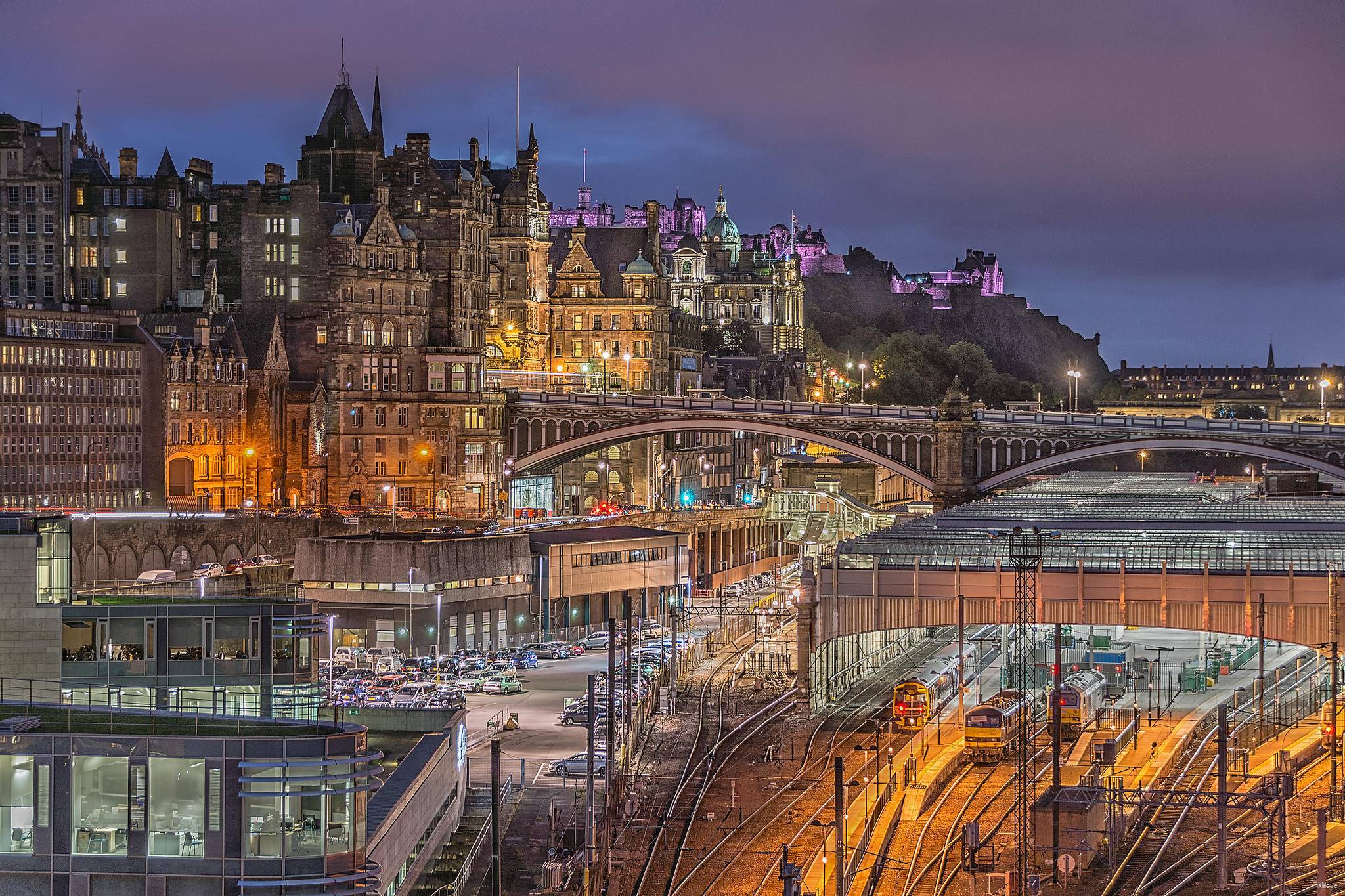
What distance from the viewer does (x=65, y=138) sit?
562ft

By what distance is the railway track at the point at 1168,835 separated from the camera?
64.8 m

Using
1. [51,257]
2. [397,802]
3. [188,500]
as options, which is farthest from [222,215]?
[397,802]

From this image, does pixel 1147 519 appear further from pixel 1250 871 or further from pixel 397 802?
pixel 397 802

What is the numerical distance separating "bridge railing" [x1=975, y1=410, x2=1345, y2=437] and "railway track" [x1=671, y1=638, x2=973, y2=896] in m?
55.5

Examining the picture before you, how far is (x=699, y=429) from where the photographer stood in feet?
528

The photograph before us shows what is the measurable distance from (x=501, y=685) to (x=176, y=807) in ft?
206

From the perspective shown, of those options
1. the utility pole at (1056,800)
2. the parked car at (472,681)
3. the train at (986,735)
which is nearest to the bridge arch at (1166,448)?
the parked car at (472,681)

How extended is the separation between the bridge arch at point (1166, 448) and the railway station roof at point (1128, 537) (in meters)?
5.61

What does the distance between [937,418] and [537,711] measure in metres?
61.3

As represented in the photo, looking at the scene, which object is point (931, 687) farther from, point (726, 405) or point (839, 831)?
point (726, 405)

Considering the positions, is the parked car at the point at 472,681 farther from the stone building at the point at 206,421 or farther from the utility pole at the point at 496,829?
the utility pole at the point at 496,829

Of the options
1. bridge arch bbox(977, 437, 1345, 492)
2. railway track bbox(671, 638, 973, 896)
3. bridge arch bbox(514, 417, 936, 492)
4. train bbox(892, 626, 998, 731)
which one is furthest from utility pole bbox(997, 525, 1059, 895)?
bridge arch bbox(514, 417, 936, 492)

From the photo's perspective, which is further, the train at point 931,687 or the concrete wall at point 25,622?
the train at point 931,687

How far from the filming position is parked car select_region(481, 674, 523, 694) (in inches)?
4323
